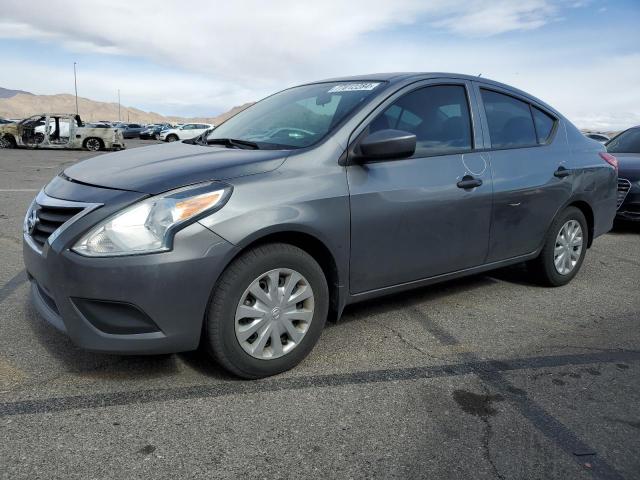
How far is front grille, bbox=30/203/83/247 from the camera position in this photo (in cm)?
282

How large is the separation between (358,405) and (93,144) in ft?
78.7

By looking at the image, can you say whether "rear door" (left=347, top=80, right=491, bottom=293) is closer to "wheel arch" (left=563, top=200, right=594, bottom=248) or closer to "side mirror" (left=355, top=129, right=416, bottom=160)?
"side mirror" (left=355, top=129, right=416, bottom=160)

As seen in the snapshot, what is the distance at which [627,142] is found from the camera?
8.59 metres

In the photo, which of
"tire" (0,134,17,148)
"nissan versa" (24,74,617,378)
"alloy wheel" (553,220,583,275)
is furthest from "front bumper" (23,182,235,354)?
"tire" (0,134,17,148)

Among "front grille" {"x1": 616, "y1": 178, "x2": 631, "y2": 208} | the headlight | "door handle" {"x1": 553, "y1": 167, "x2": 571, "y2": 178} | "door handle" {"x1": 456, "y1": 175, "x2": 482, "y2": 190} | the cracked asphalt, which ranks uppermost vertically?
A: "door handle" {"x1": 553, "y1": 167, "x2": 571, "y2": 178}

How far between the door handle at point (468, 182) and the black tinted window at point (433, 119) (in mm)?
212

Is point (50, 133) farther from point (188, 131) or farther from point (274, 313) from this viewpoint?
point (274, 313)

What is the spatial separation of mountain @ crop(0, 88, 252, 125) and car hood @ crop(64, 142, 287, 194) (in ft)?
523

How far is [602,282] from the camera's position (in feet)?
16.9

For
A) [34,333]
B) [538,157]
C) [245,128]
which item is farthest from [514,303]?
[34,333]

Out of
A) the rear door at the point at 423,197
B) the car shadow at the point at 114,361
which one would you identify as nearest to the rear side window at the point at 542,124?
the rear door at the point at 423,197

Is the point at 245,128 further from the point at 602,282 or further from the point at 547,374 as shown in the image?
the point at 602,282

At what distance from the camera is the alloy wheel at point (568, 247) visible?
4.77m

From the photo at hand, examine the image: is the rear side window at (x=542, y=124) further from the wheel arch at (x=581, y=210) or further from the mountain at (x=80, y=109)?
the mountain at (x=80, y=109)
